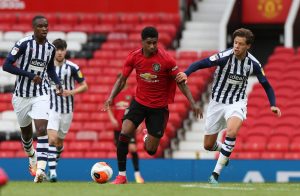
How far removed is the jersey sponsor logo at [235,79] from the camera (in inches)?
Answer: 507

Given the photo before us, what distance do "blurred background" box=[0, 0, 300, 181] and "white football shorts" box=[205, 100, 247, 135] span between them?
3.81m

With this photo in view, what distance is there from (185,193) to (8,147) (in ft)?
30.0

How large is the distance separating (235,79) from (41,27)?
2.69 m

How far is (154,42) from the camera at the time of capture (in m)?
12.1

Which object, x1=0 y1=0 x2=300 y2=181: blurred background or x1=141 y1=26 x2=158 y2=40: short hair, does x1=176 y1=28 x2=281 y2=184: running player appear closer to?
x1=141 y1=26 x2=158 y2=40: short hair

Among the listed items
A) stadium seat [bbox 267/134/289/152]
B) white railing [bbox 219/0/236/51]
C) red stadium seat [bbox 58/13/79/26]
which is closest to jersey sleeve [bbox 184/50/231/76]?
stadium seat [bbox 267/134/289/152]

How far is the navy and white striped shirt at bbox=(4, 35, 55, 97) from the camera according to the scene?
41.0ft

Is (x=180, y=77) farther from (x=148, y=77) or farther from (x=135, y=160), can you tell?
(x=135, y=160)

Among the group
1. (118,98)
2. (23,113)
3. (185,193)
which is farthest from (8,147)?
(185,193)

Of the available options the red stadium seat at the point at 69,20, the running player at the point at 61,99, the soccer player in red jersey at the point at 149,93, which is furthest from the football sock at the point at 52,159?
the red stadium seat at the point at 69,20

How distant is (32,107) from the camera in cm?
1288

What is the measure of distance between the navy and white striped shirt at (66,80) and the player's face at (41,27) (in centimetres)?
204

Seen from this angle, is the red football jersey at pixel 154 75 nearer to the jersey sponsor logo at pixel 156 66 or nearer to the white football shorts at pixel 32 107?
the jersey sponsor logo at pixel 156 66

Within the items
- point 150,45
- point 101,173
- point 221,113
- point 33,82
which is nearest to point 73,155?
point 221,113
